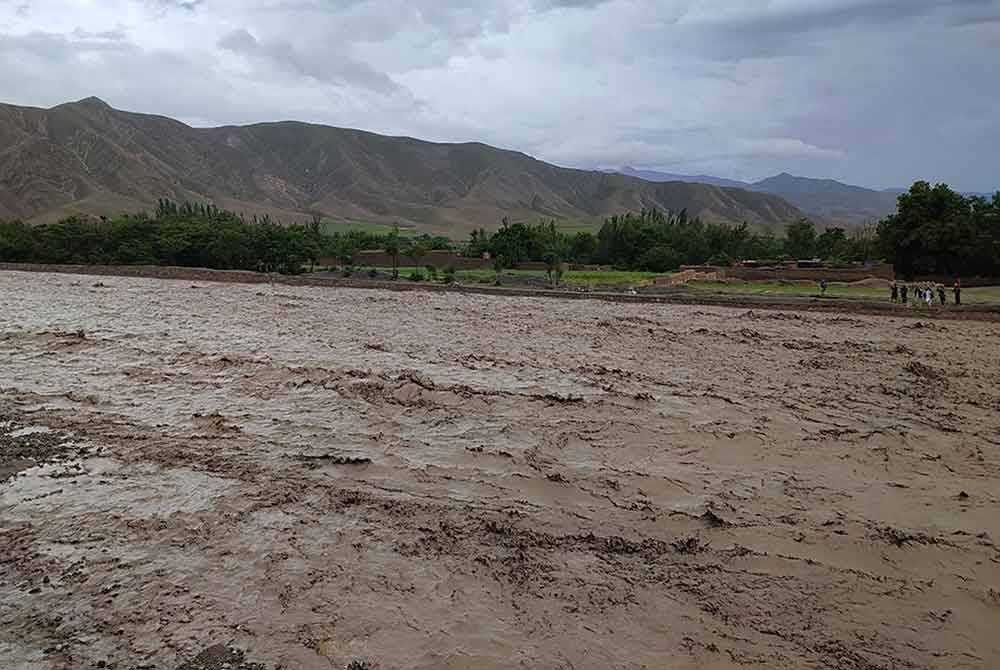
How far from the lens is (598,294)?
42531 mm

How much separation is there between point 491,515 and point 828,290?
4318 centimetres

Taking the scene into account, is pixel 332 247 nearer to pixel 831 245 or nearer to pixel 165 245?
pixel 165 245

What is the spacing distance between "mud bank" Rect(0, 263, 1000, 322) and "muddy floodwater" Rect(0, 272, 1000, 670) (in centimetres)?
1643

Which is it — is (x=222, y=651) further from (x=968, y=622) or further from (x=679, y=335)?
(x=679, y=335)

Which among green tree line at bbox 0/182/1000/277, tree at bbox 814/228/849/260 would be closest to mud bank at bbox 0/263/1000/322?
green tree line at bbox 0/182/1000/277

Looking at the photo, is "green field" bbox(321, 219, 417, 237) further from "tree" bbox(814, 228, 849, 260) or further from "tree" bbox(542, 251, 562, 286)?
"tree" bbox(814, 228, 849, 260)

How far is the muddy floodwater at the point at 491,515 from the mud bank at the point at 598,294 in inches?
647

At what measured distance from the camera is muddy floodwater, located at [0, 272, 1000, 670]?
18.3 ft

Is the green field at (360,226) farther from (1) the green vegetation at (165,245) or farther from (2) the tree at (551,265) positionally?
(2) the tree at (551,265)

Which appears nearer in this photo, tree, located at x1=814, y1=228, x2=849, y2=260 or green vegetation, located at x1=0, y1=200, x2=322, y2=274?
green vegetation, located at x1=0, y1=200, x2=322, y2=274

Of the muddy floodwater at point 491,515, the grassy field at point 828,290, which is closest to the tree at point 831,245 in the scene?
the grassy field at point 828,290

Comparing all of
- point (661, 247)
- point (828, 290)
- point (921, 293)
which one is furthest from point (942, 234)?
point (661, 247)

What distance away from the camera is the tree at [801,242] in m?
74.8

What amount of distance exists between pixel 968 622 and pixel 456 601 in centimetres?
444
